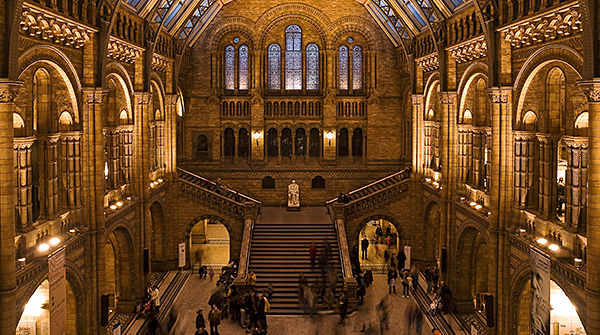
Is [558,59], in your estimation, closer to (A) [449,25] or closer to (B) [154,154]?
(A) [449,25]

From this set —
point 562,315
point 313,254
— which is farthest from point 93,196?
point 562,315

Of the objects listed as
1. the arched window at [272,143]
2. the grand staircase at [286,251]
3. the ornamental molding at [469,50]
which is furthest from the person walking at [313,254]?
the arched window at [272,143]

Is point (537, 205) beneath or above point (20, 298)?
above

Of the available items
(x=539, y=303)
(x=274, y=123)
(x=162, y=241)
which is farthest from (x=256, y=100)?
(x=539, y=303)

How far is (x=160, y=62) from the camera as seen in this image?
A: 94.4 ft

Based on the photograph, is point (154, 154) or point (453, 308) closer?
point (453, 308)

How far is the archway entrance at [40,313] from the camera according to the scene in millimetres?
17797

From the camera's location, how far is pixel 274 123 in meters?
36.2

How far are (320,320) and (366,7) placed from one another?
20924 mm

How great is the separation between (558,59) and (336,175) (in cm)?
2158

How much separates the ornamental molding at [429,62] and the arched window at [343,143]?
26.4 ft

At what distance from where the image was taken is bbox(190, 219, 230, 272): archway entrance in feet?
106

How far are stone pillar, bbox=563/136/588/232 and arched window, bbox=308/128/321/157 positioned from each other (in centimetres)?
2228

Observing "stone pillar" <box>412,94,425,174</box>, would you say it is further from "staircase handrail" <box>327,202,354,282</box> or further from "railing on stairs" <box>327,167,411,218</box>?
"staircase handrail" <box>327,202,354,282</box>
